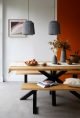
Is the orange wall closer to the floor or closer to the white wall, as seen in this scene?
the white wall

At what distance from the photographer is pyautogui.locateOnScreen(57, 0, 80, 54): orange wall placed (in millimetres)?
7070

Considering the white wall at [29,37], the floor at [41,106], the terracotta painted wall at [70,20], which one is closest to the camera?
the floor at [41,106]

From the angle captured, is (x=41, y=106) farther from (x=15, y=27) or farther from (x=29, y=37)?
(x=15, y=27)

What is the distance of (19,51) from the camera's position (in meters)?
7.40

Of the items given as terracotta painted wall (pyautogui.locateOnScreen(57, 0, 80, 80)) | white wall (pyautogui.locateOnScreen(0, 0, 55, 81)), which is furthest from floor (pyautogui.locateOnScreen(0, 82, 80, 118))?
terracotta painted wall (pyautogui.locateOnScreen(57, 0, 80, 80))

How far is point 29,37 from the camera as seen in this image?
24.1 feet

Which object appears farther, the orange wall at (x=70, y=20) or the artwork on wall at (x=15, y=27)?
the artwork on wall at (x=15, y=27)

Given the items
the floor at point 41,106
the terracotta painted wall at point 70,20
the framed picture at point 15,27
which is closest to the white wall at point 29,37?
the framed picture at point 15,27

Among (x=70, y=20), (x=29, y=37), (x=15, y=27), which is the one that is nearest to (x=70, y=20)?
(x=70, y=20)

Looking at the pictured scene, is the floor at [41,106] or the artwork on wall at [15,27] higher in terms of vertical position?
the artwork on wall at [15,27]

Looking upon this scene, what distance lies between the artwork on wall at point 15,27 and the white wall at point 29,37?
87 mm

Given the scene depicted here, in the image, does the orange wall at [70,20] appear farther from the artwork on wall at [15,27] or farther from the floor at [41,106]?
the floor at [41,106]

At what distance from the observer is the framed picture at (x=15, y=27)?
23.9 feet

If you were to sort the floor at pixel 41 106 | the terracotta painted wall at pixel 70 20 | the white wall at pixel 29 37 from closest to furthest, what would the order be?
the floor at pixel 41 106 → the terracotta painted wall at pixel 70 20 → the white wall at pixel 29 37
